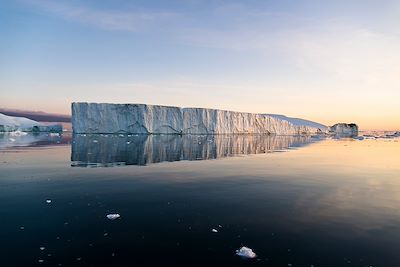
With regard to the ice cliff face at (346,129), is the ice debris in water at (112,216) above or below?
below

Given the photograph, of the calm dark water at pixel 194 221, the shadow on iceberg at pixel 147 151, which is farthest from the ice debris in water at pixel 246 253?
the shadow on iceberg at pixel 147 151

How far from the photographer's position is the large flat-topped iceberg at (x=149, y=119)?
48500mm

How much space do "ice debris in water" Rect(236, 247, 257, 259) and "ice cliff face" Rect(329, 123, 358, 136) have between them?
3557 inches

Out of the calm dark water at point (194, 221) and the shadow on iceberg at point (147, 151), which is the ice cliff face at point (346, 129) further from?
the calm dark water at point (194, 221)

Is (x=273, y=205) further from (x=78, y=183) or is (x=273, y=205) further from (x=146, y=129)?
(x=146, y=129)

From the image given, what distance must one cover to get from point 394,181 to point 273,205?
5.79 meters

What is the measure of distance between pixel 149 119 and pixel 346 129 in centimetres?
5991

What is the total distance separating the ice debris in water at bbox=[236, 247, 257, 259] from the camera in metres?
4.16

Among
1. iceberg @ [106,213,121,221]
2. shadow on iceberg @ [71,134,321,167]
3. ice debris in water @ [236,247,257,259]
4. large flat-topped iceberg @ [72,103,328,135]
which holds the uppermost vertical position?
large flat-topped iceberg @ [72,103,328,135]

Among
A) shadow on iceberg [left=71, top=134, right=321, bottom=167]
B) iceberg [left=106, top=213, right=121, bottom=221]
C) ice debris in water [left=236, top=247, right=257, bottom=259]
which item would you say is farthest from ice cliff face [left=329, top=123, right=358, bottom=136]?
ice debris in water [left=236, top=247, right=257, bottom=259]

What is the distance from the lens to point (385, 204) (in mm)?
7094

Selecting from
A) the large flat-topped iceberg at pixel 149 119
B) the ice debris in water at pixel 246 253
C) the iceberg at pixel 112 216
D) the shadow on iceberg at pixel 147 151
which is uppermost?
the large flat-topped iceberg at pixel 149 119

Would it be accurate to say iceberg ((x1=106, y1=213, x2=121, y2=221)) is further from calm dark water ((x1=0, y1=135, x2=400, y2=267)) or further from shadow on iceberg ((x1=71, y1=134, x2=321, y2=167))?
shadow on iceberg ((x1=71, y1=134, x2=321, y2=167))

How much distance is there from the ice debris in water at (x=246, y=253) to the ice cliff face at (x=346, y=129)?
296ft
